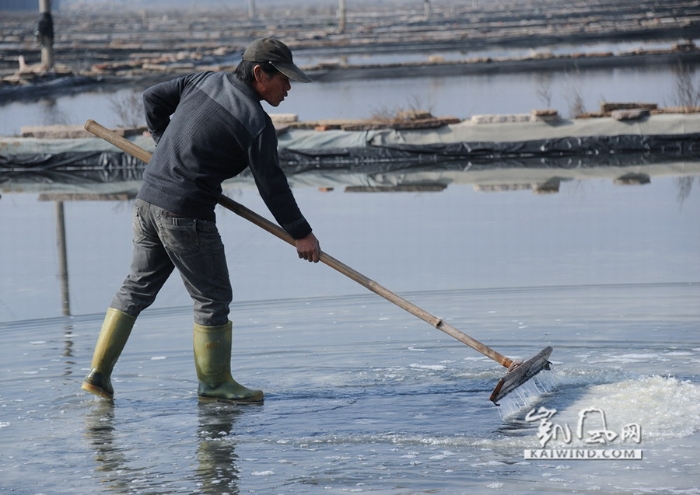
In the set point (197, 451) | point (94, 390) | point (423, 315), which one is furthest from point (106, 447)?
point (423, 315)

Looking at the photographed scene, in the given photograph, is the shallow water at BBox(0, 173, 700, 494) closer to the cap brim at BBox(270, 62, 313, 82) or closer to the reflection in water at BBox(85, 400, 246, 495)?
the reflection in water at BBox(85, 400, 246, 495)

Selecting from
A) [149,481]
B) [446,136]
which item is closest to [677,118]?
[446,136]

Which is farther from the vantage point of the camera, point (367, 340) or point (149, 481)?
point (367, 340)

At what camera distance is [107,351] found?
6164mm

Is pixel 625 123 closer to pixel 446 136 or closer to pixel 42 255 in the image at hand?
Result: pixel 446 136

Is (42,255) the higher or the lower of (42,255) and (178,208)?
the lower

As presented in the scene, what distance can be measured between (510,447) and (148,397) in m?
1.91

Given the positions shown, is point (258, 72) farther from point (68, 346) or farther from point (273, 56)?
point (68, 346)

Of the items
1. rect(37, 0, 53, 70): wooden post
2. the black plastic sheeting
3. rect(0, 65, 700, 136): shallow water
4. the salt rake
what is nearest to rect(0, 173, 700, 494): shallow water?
the salt rake

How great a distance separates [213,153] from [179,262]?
551 mm

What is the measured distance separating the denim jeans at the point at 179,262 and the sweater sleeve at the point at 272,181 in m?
0.33

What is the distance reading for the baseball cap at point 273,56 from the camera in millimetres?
5777

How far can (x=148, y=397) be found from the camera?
625cm

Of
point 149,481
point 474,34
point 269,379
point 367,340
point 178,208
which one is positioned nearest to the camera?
point 149,481
